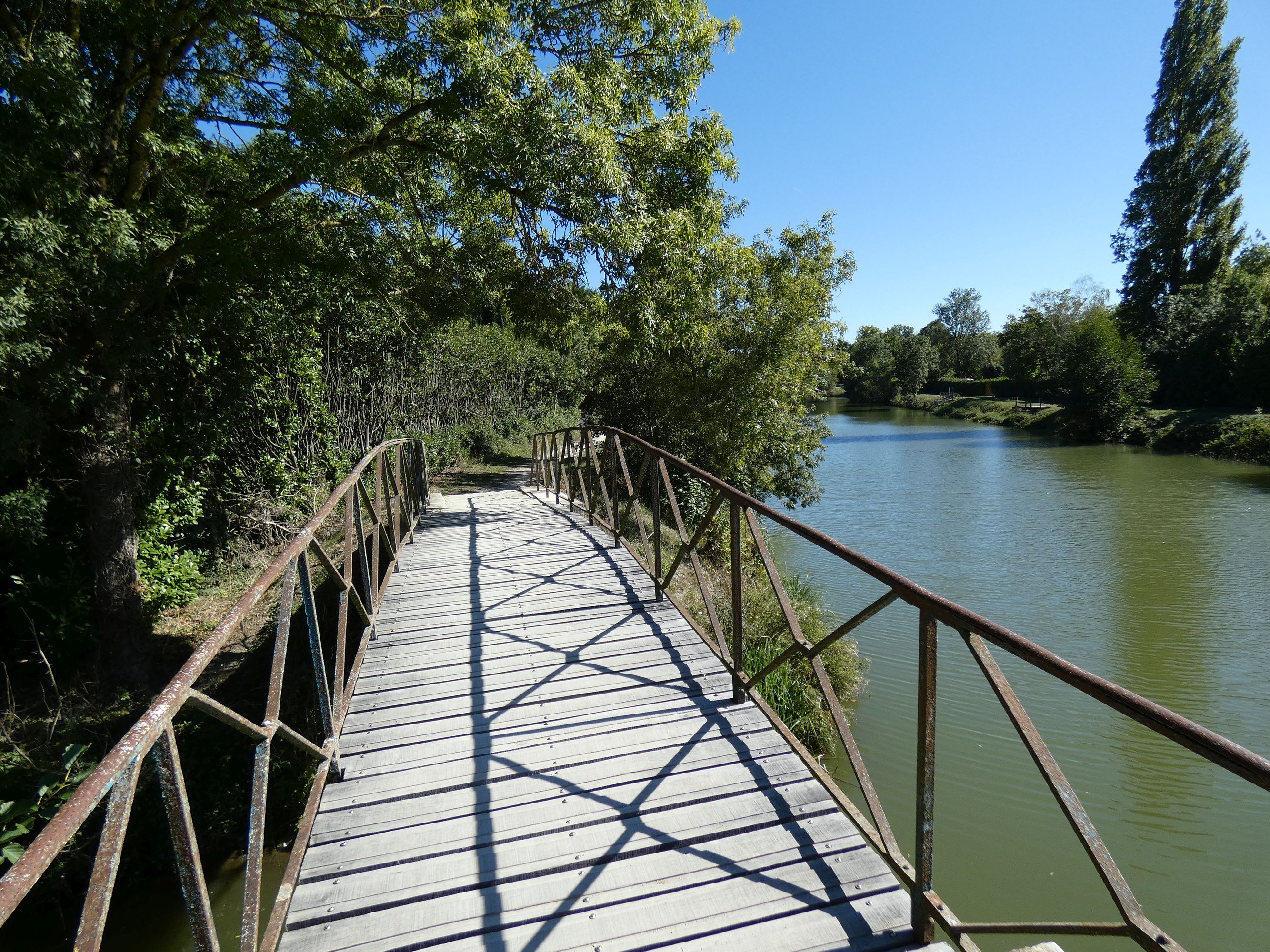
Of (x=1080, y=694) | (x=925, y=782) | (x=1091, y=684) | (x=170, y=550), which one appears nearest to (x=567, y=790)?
(x=925, y=782)

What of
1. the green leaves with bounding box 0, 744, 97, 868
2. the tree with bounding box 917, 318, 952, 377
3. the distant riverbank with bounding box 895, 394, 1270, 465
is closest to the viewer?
the green leaves with bounding box 0, 744, 97, 868

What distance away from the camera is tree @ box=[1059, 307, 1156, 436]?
94.5ft

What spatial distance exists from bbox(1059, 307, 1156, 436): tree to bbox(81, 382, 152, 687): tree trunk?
34.2m

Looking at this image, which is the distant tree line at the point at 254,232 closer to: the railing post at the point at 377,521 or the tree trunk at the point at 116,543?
the tree trunk at the point at 116,543

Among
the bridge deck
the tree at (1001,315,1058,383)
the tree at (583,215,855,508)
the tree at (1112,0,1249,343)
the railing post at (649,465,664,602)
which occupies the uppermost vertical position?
the tree at (1112,0,1249,343)

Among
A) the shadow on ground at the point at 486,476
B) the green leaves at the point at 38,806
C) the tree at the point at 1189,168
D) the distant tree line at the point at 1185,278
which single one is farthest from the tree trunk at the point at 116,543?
the tree at the point at 1189,168

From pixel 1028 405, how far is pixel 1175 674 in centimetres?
3826

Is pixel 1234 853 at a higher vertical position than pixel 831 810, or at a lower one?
lower

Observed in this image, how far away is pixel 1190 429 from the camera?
80.8 feet

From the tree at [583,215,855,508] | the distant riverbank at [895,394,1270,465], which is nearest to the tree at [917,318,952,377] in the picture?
the distant riverbank at [895,394,1270,465]

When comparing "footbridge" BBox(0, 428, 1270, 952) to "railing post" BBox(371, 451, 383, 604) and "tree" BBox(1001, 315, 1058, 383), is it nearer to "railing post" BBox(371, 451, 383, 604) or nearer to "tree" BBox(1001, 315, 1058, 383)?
"railing post" BBox(371, 451, 383, 604)

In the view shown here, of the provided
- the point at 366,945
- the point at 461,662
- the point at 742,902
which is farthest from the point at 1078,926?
the point at 461,662

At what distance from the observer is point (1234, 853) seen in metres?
5.02

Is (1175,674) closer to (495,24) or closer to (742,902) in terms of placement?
(742,902)
